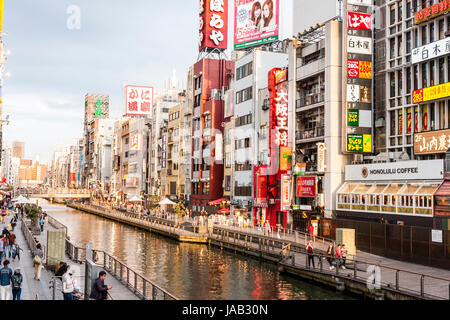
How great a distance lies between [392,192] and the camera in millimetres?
40438

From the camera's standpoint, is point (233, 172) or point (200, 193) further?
point (200, 193)

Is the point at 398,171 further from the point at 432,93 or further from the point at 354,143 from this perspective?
the point at 354,143

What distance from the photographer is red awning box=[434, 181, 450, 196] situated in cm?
3390

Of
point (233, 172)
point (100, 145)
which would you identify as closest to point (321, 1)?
point (233, 172)

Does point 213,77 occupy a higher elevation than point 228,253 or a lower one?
higher

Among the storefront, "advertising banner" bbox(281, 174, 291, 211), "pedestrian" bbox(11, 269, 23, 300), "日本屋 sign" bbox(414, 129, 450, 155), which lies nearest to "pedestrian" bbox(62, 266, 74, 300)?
"pedestrian" bbox(11, 269, 23, 300)

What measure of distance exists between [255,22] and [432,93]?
3889cm

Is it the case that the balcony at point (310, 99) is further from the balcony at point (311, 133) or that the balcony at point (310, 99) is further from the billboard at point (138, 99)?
the billboard at point (138, 99)

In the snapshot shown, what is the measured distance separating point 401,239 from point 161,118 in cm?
9028

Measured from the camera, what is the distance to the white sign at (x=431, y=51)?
126 feet

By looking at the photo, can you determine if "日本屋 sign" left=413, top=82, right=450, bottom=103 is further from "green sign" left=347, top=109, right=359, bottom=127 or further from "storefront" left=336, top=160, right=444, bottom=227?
"green sign" left=347, top=109, right=359, bottom=127

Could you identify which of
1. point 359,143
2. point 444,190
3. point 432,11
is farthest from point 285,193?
point 432,11

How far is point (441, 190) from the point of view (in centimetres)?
3438
